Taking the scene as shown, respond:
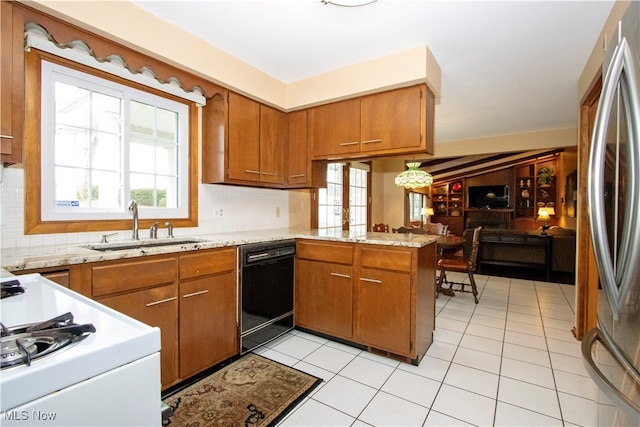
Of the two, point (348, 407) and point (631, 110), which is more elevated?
point (631, 110)

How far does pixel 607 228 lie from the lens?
3.00 feet

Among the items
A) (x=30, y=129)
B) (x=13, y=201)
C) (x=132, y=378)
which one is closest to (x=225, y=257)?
(x=13, y=201)

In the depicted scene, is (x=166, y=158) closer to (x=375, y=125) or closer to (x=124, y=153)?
(x=124, y=153)

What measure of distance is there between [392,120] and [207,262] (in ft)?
6.09

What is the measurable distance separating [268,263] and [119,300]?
1079 millimetres

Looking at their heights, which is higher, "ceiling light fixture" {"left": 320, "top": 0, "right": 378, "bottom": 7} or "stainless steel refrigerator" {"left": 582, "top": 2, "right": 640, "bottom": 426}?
"ceiling light fixture" {"left": 320, "top": 0, "right": 378, "bottom": 7}

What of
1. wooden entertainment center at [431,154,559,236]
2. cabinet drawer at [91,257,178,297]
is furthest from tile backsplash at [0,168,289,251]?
wooden entertainment center at [431,154,559,236]

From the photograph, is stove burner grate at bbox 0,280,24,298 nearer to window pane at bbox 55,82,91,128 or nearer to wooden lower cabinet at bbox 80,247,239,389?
wooden lower cabinet at bbox 80,247,239,389

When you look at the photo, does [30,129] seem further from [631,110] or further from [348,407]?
[631,110]

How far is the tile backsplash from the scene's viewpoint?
1.69m

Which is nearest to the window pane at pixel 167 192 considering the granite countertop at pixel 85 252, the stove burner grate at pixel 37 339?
the granite countertop at pixel 85 252

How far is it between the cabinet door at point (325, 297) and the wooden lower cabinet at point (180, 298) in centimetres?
69

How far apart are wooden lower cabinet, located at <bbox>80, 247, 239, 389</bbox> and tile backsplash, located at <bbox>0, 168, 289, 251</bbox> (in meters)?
0.59

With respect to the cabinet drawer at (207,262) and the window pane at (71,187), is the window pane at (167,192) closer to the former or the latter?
the window pane at (71,187)
